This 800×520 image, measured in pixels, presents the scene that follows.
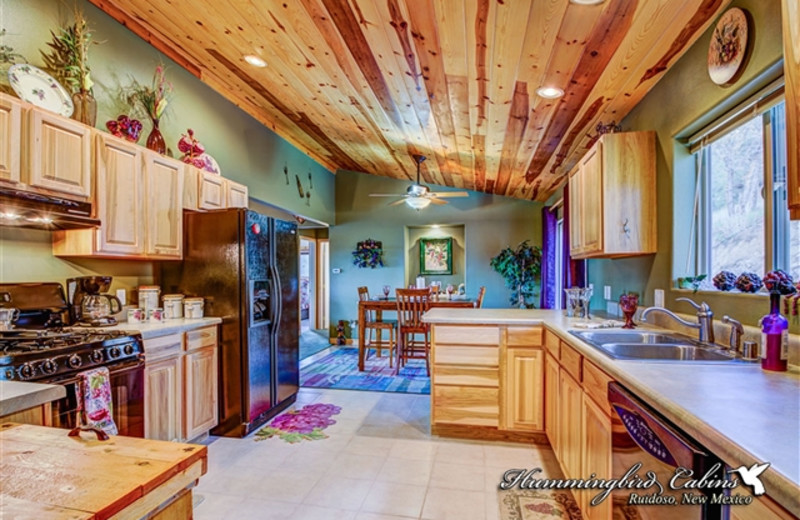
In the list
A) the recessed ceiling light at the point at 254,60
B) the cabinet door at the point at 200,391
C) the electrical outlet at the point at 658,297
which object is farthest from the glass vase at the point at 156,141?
the electrical outlet at the point at 658,297

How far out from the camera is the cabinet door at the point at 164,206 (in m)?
2.75

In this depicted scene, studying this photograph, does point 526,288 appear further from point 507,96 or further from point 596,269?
point 507,96

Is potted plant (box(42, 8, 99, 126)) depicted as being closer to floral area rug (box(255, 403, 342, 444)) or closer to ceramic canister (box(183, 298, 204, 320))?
ceramic canister (box(183, 298, 204, 320))

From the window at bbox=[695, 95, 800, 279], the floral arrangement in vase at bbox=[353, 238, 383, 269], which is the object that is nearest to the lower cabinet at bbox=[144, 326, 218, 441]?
the window at bbox=[695, 95, 800, 279]

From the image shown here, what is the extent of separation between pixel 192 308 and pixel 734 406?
312 centimetres

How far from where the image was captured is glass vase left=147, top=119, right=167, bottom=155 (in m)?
2.95

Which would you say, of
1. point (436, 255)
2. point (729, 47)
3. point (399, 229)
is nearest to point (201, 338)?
point (729, 47)

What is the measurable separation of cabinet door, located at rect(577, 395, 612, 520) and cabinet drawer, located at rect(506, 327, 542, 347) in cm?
93

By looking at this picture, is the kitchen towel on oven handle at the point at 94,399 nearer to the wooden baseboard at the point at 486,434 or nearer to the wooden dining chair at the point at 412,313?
the wooden baseboard at the point at 486,434

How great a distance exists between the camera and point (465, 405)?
286 cm

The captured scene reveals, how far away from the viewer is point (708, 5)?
165cm

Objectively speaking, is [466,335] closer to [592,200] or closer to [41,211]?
[592,200]

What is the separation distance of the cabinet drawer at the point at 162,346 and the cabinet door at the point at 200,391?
0.12 m

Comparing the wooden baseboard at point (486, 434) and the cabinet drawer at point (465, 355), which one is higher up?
the cabinet drawer at point (465, 355)
